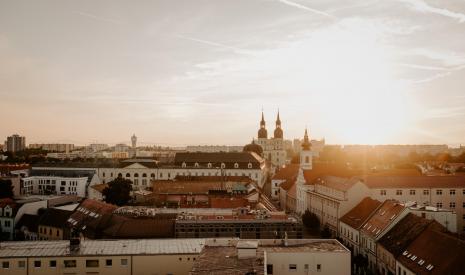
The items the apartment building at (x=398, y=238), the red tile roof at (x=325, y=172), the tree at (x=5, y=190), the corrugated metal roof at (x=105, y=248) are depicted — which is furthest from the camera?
the tree at (x=5, y=190)

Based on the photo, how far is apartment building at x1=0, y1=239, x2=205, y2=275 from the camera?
112 ft

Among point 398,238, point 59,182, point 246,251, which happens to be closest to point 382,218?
point 398,238

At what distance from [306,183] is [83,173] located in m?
55.7

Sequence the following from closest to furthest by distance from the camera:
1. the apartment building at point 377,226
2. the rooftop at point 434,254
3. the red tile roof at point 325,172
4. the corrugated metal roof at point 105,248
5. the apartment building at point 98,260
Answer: the rooftop at point 434,254 < the apartment building at point 98,260 < the corrugated metal roof at point 105,248 < the apartment building at point 377,226 < the red tile roof at point 325,172

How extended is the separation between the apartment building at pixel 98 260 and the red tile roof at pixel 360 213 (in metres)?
20.4

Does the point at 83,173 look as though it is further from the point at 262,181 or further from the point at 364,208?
the point at 364,208

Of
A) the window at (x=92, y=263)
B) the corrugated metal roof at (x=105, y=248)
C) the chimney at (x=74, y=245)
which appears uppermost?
the chimney at (x=74, y=245)

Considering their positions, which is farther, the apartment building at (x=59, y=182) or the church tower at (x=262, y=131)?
the church tower at (x=262, y=131)

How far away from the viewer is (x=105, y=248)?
36438 mm

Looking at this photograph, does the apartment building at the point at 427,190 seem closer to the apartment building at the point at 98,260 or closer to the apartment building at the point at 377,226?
the apartment building at the point at 377,226

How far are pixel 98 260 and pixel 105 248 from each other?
1889 millimetres

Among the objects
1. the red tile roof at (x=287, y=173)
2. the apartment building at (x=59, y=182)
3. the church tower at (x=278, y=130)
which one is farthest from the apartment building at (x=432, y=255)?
the church tower at (x=278, y=130)

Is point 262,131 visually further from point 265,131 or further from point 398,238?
point 398,238

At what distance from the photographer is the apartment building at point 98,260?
3400cm
